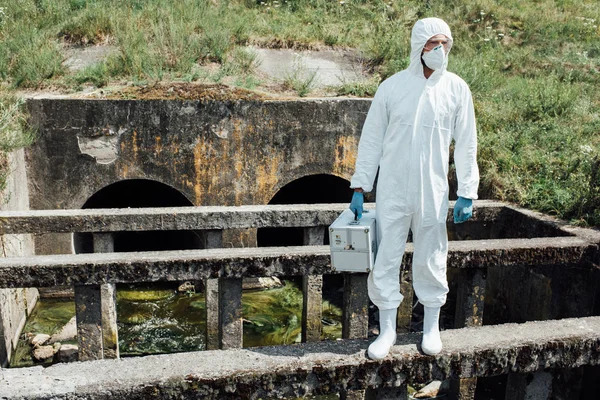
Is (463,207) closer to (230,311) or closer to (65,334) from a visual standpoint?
(230,311)

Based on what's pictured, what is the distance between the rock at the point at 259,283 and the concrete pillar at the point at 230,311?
12.2ft

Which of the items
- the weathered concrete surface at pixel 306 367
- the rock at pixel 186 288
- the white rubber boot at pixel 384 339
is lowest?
the rock at pixel 186 288

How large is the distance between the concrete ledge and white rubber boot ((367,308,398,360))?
1.28 meters

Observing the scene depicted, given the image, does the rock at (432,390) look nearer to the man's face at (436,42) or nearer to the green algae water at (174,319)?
the green algae water at (174,319)

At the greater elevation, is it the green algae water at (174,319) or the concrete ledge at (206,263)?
the concrete ledge at (206,263)

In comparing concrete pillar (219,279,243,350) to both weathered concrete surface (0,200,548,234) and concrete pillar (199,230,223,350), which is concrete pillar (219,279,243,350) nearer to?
concrete pillar (199,230,223,350)

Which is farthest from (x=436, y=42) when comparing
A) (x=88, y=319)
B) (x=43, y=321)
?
(x=43, y=321)

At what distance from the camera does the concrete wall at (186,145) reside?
7.99 m

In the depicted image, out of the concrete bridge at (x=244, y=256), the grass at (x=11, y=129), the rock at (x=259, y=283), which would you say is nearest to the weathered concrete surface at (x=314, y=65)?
the concrete bridge at (x=244, y=256)

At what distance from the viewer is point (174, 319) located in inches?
311

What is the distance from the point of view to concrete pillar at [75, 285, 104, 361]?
15.6ft

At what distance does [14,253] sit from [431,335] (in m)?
5.59

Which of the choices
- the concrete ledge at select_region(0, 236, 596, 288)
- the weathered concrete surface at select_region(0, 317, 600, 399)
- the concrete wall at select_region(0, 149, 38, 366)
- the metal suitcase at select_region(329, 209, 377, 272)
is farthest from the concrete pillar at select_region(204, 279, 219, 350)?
the metal suitcase at select_region(329, 209, 377, 272)

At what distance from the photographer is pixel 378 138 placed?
3.67 metres
